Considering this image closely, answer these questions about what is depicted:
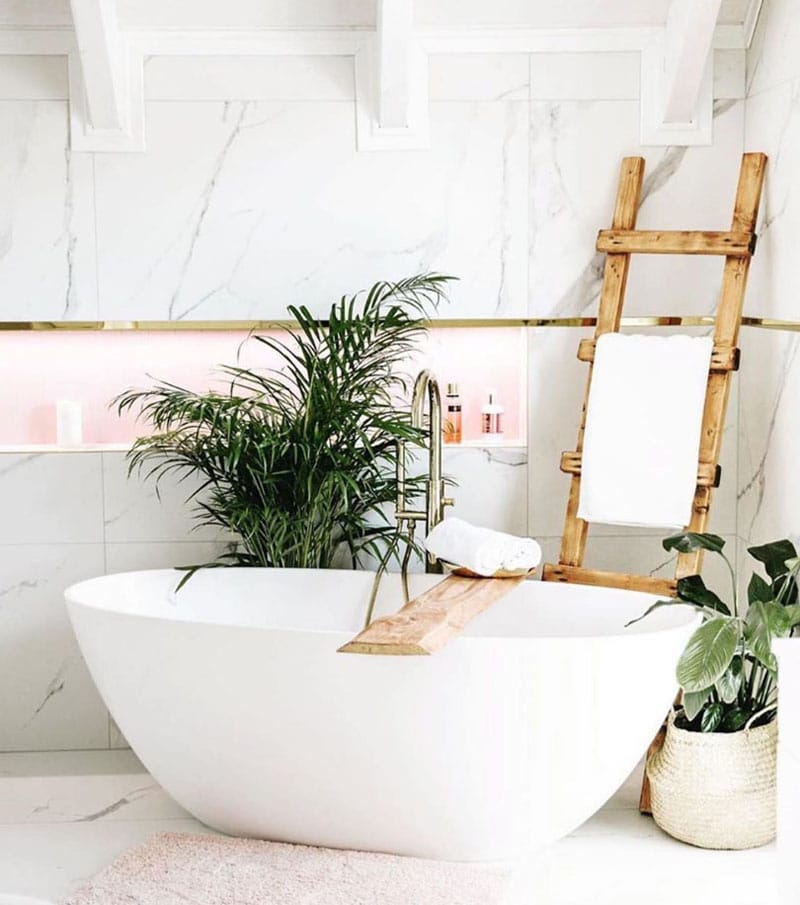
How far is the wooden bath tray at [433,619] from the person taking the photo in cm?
271

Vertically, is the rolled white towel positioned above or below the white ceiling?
below

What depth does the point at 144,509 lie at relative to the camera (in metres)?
3.91

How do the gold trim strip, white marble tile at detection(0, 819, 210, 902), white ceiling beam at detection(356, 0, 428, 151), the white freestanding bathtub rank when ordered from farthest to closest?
the gold trim strip
white ceiling beam at detection(356, 0, 428, 151)
white marble tile at detection(0, 819, 210, 902)
the white freestanding bathtub

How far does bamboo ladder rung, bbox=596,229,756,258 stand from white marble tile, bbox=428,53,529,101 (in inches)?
21.0

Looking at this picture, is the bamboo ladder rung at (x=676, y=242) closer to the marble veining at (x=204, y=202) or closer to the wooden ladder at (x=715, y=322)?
the wooden ladder at (x=715, y=322)

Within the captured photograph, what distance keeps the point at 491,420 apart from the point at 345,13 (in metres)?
1.32

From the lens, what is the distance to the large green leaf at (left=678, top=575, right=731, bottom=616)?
3234 mm

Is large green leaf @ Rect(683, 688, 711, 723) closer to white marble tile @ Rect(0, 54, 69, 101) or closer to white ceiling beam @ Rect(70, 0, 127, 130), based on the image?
white ceiling beam @ Rect(70, 0, 127, 130)

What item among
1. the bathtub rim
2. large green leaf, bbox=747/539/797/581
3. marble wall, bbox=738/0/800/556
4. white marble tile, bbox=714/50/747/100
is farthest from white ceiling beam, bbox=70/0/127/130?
large green leaf, bbox=747/539/797/581

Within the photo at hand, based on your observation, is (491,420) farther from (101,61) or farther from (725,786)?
(101,61)

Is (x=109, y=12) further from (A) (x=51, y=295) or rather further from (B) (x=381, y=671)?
(B) (x=381, y=671)

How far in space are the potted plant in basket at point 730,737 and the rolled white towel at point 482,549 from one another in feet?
1.46

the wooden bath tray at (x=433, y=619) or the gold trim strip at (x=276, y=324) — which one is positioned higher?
the gold trim strip at (x=276, y=324)

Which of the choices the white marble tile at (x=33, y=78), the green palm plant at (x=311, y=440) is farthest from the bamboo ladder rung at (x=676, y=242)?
the white marble tile at (x=33, y=78)
